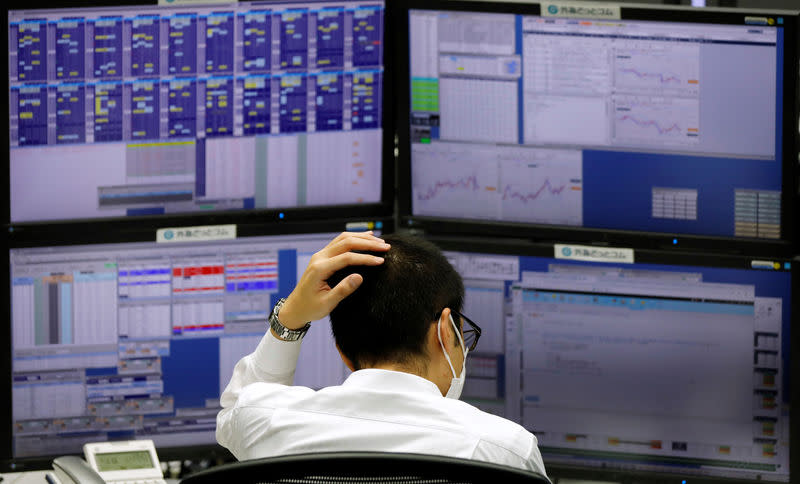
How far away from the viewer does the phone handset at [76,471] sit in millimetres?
1848

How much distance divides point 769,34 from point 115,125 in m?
1.36

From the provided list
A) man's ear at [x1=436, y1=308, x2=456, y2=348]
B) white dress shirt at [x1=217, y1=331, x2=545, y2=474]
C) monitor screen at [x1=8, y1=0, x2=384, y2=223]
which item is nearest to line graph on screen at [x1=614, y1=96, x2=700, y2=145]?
monitor screen at [x1=8, y1=0, x2=384, y2=223]

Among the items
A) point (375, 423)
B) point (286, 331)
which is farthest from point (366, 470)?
point (286, 331)

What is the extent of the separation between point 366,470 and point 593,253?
1202 mm

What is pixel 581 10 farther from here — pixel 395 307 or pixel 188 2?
pixel 395 307

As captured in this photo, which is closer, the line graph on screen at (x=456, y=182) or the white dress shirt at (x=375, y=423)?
the white dress shirt at (x=375, y=423)

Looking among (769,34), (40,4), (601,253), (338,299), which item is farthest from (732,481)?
(40,4)

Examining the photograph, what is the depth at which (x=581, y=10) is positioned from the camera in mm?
2119

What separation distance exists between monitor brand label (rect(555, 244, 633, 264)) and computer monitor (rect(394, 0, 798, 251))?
33 millimetres

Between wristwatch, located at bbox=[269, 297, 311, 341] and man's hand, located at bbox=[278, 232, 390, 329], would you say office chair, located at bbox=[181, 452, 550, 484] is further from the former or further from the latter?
wristwatch, located at bbox=[269, 297, 311, 341]

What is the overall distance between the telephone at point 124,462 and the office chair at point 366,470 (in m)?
1.11

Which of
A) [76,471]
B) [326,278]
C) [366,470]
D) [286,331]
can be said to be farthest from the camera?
[76,471]

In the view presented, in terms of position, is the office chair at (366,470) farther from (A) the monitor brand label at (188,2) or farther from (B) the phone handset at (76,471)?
(A) the monitor brand label at (188,2)

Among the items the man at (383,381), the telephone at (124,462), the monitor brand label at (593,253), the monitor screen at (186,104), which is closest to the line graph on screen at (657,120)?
the monitor brand label at (593,253)
